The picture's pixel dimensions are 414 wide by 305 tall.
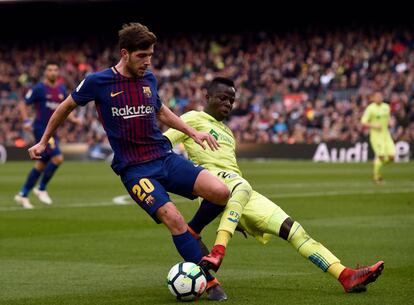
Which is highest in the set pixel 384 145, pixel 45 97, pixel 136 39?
pixel 136 39

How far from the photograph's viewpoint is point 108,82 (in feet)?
25.8

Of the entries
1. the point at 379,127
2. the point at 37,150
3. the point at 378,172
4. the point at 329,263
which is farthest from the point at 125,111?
the point at 379,127

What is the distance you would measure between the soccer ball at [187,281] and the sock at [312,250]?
102cm

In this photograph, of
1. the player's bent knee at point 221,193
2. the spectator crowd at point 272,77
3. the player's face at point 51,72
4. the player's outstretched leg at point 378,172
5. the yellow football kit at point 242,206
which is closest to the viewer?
the player's bent knee at point 221,193

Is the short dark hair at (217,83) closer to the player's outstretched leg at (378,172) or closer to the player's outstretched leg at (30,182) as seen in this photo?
the player's outstretched leg at (30,182)

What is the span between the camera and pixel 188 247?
770cm

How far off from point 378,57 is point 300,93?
3.79 m

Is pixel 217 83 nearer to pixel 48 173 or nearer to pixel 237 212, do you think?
pixel 237 212

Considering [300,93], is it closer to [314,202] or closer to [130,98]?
[314,202]

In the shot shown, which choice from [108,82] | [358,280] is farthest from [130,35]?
[358,280]

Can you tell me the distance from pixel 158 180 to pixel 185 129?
506 mm

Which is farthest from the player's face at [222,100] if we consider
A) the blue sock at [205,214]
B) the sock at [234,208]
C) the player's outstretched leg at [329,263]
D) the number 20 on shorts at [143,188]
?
the number 20 on shorts at [143,188]

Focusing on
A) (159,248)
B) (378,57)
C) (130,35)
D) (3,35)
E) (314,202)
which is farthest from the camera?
(3,35)

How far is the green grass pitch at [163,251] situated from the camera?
7.95m
